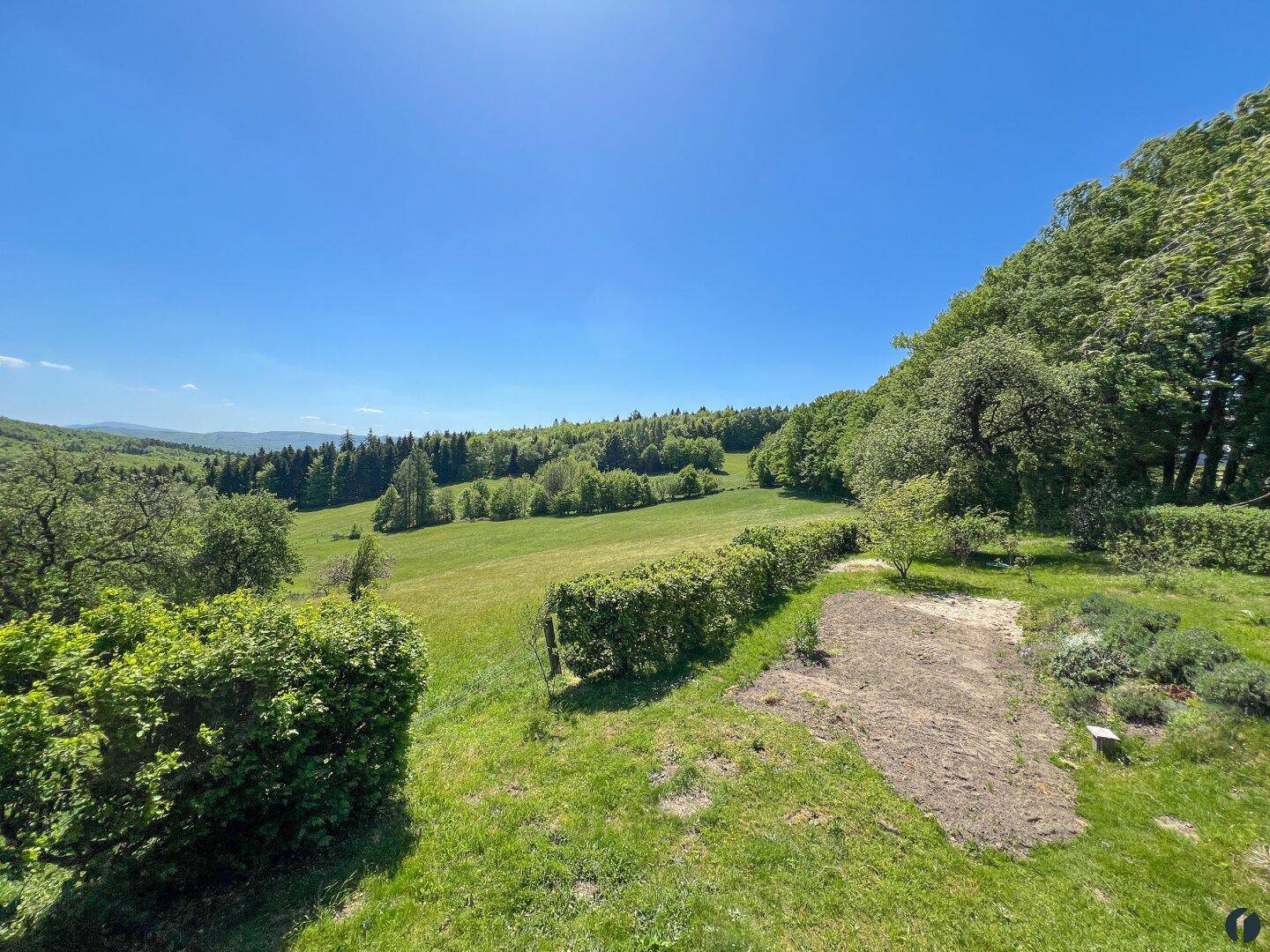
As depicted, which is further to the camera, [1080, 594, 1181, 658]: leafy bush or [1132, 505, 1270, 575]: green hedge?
[1132, 505, 1270, 575]: green hedge

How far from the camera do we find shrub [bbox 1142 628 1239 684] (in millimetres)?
7008

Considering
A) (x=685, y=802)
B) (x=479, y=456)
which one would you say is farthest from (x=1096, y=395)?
(x=479, y=456)

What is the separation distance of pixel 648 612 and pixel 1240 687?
358 inches

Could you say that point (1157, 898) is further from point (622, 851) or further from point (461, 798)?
point (461, 798)

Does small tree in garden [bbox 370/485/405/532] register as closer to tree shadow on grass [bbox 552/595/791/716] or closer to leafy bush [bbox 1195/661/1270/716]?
tree shadow on grass [bbox 552/595/791/716]

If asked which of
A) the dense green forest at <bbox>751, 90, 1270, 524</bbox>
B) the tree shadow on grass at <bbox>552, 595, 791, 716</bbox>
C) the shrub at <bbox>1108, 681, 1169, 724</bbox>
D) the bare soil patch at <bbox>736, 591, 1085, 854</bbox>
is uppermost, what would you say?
the dense green forest at <bbox>751, 90, 1270, 524</bbox>

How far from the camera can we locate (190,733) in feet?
14.3

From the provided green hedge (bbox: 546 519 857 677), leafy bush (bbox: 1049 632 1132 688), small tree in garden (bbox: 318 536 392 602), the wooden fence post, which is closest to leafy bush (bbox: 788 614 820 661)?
green hedge (bbox: 546 519 857 677)

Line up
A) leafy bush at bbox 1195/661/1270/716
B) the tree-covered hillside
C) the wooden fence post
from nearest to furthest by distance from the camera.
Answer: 1. leafy bush at bbox 1195/661/1270/716
2. the wooden fence post
3. the tree-covered hillside

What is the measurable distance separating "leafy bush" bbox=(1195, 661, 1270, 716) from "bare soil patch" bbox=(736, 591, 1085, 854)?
6.61 feet

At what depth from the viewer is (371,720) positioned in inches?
223

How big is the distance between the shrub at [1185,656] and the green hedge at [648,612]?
7.44 meters

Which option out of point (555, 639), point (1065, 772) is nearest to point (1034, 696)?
point (1065, 772)

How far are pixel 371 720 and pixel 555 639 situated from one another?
18.8 feet
